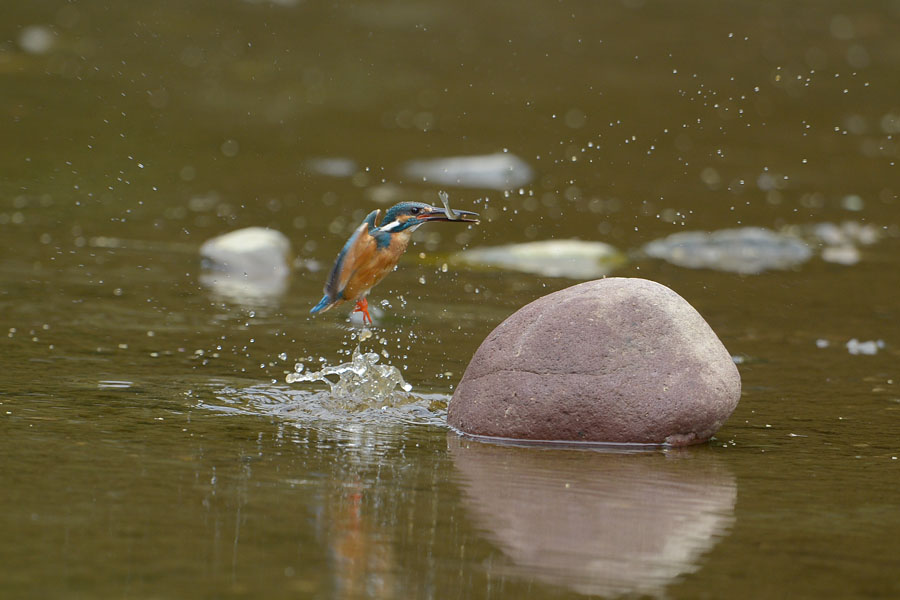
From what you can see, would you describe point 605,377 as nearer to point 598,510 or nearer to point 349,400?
point 598,510

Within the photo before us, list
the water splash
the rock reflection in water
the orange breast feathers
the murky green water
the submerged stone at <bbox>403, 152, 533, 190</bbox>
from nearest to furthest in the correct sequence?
the rock reflection in water, the murky green water, the orange breast feathers, the water splash, the submerged stone at <bbox>403, 152, 533, 190</bbox>

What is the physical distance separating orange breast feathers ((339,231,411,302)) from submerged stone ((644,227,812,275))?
6353 millimetres

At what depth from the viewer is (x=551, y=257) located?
1179cm

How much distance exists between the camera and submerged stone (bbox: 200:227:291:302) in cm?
1098

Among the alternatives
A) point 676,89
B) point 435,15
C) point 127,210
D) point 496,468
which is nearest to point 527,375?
point 496,468

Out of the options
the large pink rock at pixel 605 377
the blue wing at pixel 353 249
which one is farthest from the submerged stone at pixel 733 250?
the blue wing at pixel 353 249

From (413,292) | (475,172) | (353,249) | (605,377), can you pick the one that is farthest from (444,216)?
(475,172)

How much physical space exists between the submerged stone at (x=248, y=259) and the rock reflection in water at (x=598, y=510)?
497 cm

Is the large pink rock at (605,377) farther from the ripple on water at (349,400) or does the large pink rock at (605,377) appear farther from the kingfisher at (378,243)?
the kingfisher at (378,243)

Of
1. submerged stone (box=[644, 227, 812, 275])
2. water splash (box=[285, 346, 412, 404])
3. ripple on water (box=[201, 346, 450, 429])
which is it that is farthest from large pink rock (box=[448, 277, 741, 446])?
submerged stone (box=[644, 227, 812, 275])

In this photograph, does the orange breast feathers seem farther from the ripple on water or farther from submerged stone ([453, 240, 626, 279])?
submerged stone ([453, 240, 626, 279])

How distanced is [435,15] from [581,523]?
1943 cm

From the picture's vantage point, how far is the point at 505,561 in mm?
4477

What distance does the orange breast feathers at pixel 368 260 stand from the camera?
6137 millimetres
